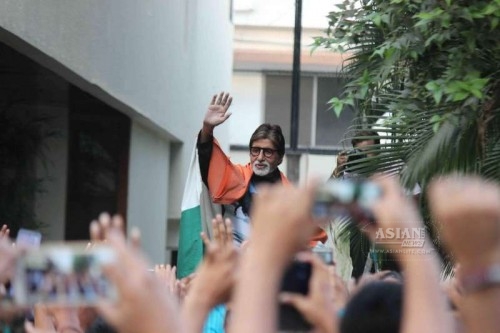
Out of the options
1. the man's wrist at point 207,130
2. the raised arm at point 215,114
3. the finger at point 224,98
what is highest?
the finger at point 224,98

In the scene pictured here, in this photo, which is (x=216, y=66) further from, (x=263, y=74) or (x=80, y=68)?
(x=80, y=68)

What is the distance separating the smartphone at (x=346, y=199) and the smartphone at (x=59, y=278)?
1.46 ft

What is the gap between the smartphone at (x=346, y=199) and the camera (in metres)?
2.19

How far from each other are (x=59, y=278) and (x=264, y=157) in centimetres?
424

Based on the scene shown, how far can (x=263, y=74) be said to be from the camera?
24391mm

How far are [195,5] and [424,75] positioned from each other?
376 inches

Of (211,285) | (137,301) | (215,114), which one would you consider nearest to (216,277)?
(211,285)

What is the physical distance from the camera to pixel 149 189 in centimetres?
1345

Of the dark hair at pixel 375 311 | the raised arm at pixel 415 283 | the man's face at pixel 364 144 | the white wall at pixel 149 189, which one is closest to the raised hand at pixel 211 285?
the dark hair at pixel 375 311

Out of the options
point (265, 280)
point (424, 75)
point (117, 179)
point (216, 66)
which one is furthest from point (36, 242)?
point (216, 66)

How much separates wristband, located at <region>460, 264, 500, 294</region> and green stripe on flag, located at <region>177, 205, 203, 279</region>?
15.1 ft

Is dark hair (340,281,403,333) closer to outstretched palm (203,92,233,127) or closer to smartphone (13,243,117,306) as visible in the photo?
smartphone (13,243,117,306)

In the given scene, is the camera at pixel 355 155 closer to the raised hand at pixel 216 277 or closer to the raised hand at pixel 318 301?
the raised hand at pixel 318 301

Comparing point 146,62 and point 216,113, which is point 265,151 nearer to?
point 216,113
